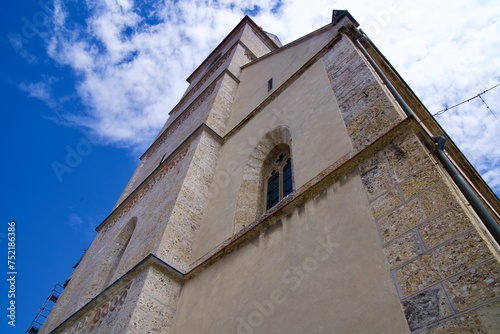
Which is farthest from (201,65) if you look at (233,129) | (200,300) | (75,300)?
(200,300)

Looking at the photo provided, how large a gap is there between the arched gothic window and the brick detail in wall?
2.05 meters

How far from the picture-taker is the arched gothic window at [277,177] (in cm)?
479

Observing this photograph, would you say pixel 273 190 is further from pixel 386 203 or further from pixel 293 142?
pixel 386 203

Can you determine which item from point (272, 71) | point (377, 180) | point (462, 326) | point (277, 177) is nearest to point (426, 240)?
point (462, 326)

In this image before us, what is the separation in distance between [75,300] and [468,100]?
690cm

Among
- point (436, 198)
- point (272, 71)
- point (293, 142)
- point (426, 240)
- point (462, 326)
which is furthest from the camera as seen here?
point (272, 71)

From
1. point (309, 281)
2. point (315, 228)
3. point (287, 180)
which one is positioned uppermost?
point (287, 180)

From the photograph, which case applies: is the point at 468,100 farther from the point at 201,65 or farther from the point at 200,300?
the point at 201,65

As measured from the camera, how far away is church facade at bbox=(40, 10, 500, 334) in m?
1.98

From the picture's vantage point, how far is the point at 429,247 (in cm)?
204

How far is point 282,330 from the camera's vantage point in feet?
8.38

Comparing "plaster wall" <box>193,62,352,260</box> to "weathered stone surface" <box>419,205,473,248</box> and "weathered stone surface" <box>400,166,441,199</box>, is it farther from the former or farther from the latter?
"weathered stone surface" <box>419,205,473,248</box>

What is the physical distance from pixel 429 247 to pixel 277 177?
3241mm

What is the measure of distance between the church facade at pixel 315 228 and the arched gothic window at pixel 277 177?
0.09ft
